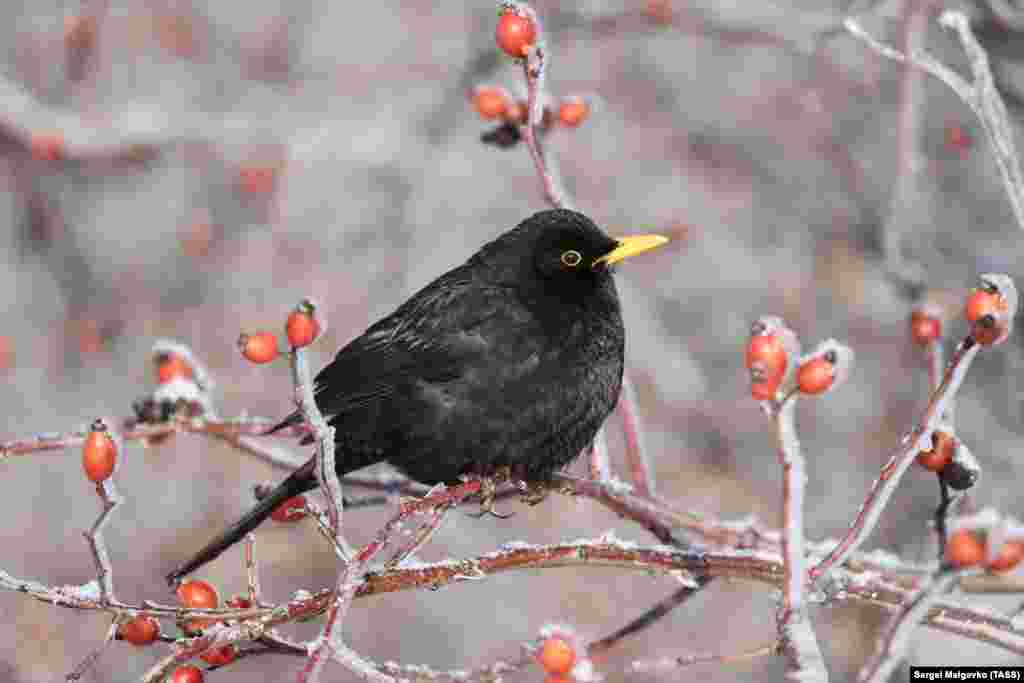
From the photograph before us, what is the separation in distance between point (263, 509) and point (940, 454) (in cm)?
158

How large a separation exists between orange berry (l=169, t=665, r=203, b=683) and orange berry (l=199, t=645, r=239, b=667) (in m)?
0.05

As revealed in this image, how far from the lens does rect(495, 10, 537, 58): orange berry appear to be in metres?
2.36

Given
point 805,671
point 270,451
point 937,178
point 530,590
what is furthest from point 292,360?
point 937,178

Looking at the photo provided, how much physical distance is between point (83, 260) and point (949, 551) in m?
5.83

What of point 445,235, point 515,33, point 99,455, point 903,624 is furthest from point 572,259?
point 445,235

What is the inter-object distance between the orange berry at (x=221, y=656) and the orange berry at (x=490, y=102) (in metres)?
1.44

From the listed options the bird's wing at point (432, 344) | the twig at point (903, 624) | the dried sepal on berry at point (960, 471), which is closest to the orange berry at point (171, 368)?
the bird's wing at point (432, 344)

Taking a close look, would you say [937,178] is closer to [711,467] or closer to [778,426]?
[711,467]

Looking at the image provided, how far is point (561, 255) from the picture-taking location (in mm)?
3109

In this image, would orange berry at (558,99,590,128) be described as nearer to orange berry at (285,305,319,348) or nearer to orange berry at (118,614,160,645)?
orange berry at (285,305,319,348)

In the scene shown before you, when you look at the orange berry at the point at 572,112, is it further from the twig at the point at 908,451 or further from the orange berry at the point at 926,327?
the twig at the point at 908,451

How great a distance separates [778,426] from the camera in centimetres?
150

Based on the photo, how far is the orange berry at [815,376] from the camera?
5.06 ft

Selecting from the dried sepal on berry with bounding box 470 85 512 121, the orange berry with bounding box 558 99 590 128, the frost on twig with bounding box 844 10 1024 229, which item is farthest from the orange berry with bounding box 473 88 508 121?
the frost on twig with bounding box 844 10 1024 229
